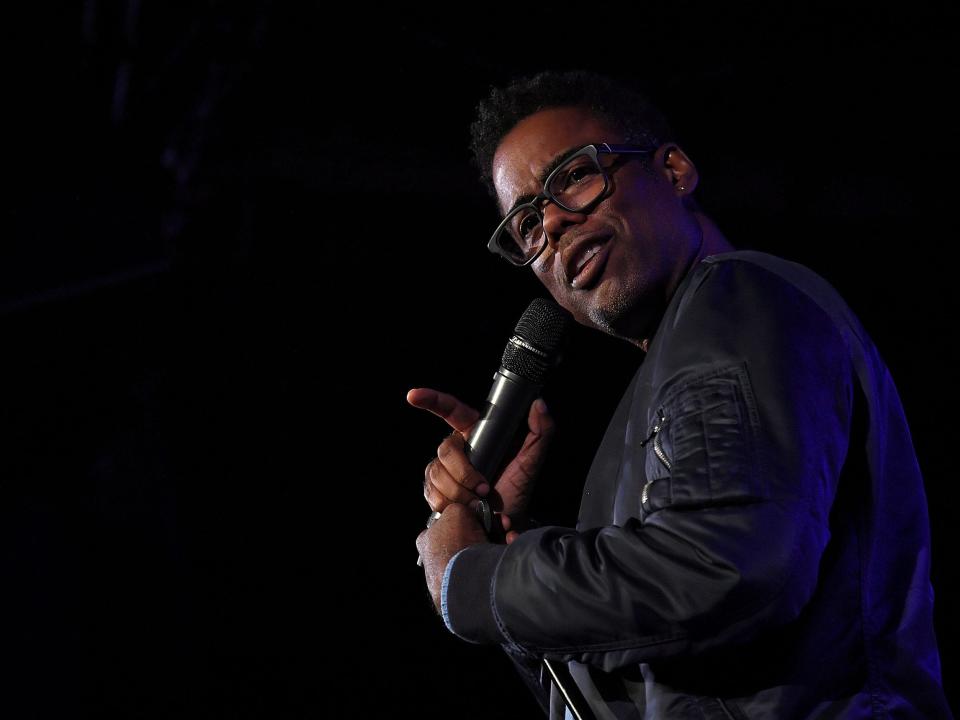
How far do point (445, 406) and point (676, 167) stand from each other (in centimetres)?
77

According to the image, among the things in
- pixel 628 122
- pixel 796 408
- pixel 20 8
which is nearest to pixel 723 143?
pixel 628 122

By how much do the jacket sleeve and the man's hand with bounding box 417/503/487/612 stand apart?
0.18m

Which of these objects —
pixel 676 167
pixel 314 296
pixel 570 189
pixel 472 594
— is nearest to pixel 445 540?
pixel 472 594

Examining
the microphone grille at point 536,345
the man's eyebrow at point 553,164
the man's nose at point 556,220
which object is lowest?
the microphone grille at point 536,345

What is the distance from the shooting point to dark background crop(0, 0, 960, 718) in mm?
2664

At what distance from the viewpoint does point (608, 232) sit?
1395 mm

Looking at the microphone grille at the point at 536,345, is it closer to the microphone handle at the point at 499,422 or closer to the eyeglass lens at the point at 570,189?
the microphone handle at the point at 499,422

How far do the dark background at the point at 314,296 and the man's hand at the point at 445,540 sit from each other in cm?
165

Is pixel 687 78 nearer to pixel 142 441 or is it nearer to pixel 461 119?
pixel 461 119

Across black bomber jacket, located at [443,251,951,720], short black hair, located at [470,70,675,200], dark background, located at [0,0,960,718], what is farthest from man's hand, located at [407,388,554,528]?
dark background, located at [0,0,960,718]

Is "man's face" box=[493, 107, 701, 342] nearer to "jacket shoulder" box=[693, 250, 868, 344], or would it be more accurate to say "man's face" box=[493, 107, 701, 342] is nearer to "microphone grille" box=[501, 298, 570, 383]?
"microphone grille" box=[501, 298, 570, 383]

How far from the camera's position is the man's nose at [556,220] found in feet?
4.75

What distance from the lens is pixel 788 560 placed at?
2.60 ft

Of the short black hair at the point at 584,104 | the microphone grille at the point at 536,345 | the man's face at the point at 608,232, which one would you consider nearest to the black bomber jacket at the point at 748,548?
the man's face at the point at 608,232
